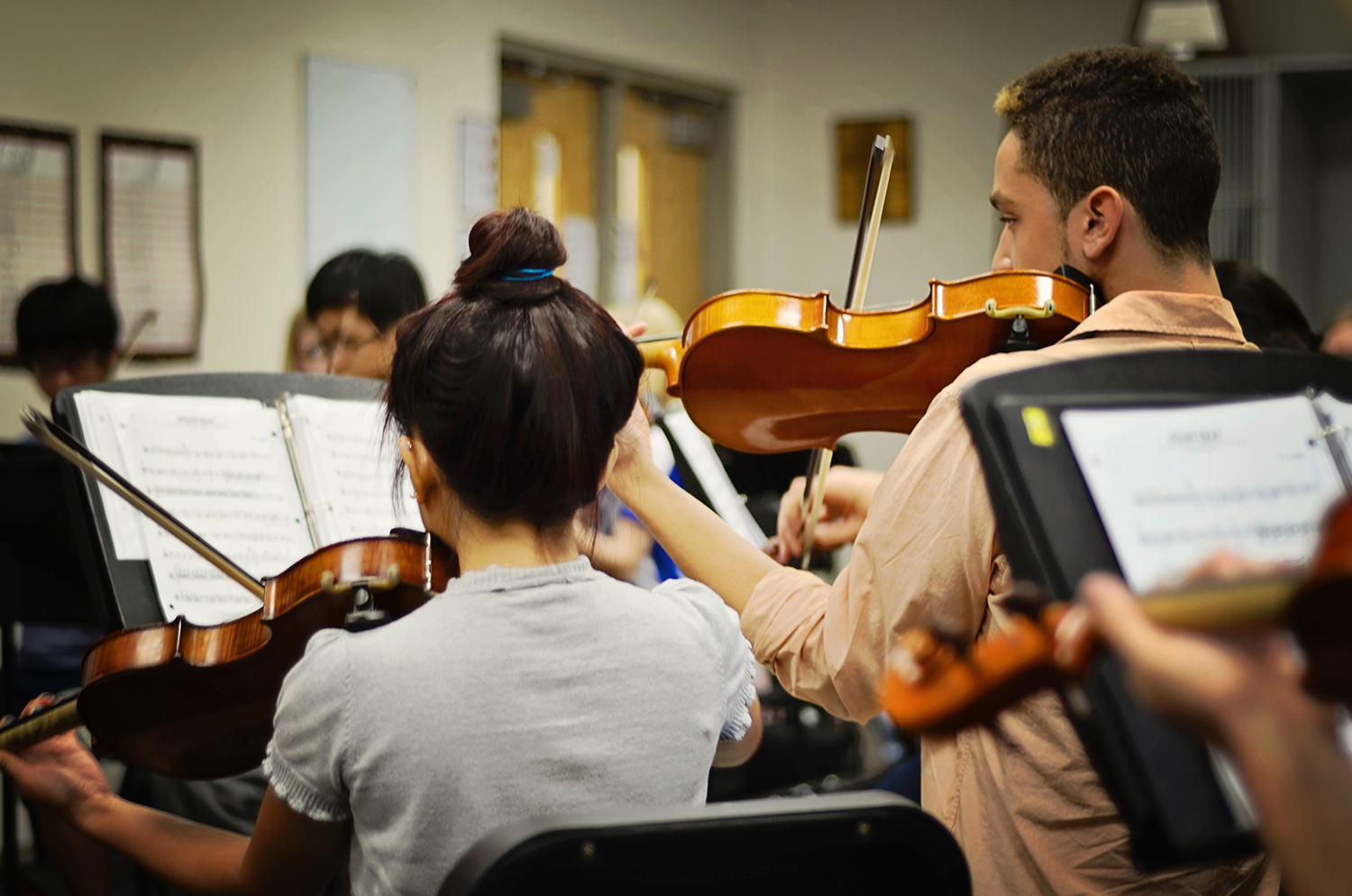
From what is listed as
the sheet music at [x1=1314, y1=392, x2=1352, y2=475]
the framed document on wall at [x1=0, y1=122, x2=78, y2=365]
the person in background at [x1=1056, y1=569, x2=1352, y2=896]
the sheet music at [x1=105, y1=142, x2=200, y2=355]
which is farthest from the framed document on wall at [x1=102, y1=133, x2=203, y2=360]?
the person in background at [x1=1056, y1=569, x2=1352, y2=896]

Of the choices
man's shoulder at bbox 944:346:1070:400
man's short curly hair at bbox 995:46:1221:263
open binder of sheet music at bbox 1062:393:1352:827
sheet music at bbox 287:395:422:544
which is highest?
man's short curly hair at bbox 995:46:1221:263

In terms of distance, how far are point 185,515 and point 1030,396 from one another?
3.42ft

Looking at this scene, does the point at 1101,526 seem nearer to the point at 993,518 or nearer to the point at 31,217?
the point at 993,518

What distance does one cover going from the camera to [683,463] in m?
2.19

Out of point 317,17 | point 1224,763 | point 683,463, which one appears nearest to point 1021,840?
point 1224,763

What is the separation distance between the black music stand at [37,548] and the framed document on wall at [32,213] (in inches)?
35.7

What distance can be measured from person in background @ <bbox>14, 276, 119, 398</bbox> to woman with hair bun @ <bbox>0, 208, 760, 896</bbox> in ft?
6.57

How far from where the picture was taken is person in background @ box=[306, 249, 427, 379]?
2199 millimetres

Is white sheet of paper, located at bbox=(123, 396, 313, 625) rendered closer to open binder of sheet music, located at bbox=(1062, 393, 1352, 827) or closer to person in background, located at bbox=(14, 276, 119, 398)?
open binder of sheet music, located at bbox=(1062, 393, 1352, 827)

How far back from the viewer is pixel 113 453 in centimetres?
137

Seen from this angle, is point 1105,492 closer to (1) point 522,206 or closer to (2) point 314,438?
(1) point 522,206

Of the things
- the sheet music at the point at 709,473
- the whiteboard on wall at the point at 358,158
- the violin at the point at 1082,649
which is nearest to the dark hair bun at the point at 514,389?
the violin at the point at 1082,649

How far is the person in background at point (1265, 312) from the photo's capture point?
1961 millimetres

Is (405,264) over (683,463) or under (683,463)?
over
